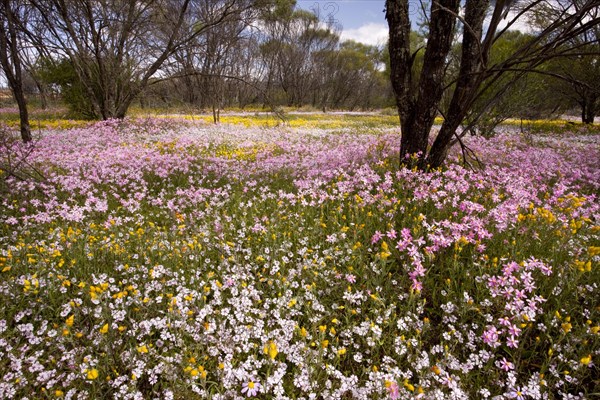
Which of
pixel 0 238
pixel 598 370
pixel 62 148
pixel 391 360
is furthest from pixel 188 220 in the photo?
pixel 62 148

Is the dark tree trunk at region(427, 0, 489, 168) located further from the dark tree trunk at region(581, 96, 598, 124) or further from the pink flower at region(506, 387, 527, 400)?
the dark tree trunk at region(581, 96, 598, 124)

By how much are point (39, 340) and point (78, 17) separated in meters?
12.2

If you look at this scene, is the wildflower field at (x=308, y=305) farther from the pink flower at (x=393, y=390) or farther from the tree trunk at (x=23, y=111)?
the tree trunk at (x=23, y=111)

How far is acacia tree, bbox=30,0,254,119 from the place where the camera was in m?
10.3

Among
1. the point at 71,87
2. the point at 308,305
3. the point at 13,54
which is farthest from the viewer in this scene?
the point at 71,87

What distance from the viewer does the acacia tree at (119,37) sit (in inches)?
407

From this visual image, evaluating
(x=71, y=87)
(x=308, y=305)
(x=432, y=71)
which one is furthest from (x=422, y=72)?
(x=71, y=87)

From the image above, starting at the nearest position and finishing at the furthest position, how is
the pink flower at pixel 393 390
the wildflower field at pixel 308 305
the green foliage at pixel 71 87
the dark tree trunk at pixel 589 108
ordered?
the pink flower at pixel 393 390 < the wildflower field at pixel 308 305 < the green foliage at pixel 71 87 < the dark tree trunk at pixel 589 108

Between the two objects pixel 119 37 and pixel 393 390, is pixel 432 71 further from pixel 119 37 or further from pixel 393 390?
pixel 119 37

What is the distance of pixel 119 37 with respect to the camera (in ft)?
40.5

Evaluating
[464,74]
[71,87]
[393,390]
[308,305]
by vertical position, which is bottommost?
[393,390]

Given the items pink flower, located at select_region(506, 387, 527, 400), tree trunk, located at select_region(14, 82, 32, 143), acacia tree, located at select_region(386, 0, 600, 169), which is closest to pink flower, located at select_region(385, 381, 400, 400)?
pink flower, located at select_region(506, 387, 527, 400)

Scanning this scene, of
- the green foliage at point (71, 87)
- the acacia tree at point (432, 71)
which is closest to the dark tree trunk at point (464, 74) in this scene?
the acacia tree at point (432, 71)

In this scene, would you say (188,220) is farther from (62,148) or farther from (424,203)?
(62,148)
